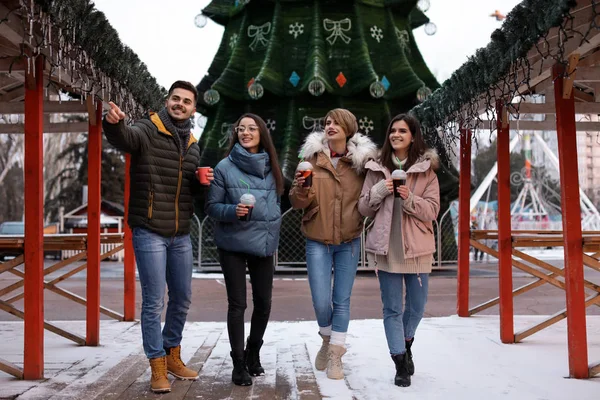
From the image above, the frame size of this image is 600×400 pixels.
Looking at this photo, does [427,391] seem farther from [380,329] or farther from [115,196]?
[115,196]

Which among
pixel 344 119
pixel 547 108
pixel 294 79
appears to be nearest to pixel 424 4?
pixel 294 79

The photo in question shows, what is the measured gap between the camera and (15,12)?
4262 mm

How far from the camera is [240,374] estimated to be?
15.1 ft

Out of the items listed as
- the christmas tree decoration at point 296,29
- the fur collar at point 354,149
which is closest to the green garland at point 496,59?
the fur collar at point 354,149

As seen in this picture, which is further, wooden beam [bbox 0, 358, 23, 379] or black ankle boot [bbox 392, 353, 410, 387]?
wooden beam [bbox 0, 358, 23, 379]

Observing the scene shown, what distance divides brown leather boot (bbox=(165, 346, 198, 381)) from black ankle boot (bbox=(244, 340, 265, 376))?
0.40 metres

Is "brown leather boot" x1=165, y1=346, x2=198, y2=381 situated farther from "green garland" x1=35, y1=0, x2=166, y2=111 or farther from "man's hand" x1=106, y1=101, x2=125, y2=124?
"green garland" x1=35, y1=0, x2=166, y2=111

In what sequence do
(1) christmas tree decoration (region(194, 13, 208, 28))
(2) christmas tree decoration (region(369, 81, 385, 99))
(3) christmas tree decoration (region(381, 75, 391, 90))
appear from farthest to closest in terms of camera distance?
1. (1) christmas tree decoration (region(194, 13, 208, 28))
2. (3) christmas tree decoration (region(381, 75, 391, 90))
3. (2) christmas tree decoration (region(369, 81, 385, 99))

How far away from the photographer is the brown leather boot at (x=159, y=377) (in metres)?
4.38

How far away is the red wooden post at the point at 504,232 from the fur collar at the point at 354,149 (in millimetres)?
2050

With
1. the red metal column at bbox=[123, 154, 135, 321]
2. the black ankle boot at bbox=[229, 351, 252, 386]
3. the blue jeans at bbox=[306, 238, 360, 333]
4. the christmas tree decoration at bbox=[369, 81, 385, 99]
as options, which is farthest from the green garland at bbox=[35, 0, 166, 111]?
the christmas tree decoration at bbox=[369, 81, 385, 99]

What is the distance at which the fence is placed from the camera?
1744 cm

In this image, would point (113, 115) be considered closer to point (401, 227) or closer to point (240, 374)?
point (240, 374)

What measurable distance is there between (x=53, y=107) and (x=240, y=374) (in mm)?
3612
